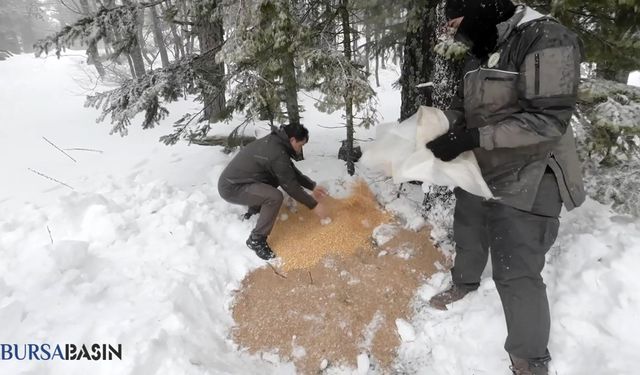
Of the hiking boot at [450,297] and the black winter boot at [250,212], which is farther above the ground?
the black winter boot at [250,212]

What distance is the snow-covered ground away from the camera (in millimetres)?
2670

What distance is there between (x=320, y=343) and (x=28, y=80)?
22.7 metres

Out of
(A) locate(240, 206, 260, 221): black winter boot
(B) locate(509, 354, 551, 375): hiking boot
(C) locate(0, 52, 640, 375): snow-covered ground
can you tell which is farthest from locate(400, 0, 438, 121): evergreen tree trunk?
(B) locate(509, 354, 551, 375): hiking boot

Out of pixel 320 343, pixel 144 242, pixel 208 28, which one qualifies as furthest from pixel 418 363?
pixel 208 28

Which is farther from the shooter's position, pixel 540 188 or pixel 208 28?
pixel 208 28

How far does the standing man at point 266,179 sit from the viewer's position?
4.13m

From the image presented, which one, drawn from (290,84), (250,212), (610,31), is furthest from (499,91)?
(290,84)

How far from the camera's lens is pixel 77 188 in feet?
18.1

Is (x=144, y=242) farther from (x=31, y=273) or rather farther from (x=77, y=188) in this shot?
(x=77, y=188)

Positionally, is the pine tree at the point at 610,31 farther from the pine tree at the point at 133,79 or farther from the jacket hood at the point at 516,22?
the pine tree at the point at 133,79

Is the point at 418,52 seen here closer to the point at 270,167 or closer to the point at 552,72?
the point at 270,167

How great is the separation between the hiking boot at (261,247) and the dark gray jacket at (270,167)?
24.5 inches

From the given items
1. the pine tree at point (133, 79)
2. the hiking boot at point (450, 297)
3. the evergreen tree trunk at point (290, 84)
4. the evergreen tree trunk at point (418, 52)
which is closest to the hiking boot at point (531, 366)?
the hiking boot at point (450, 297)

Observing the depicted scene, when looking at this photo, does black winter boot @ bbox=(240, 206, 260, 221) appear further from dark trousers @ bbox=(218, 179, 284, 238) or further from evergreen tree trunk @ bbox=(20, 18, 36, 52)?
evergreen tree trunk @ bbox=(20, 18, 36, 52)
